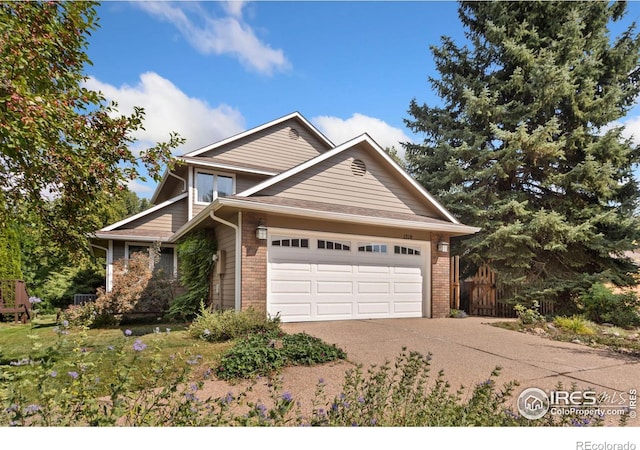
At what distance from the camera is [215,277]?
32.4 feet

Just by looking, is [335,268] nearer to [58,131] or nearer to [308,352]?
[308,352]

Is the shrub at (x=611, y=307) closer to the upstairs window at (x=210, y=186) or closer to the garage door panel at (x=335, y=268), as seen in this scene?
the garage door panel at (x=335, y=268)

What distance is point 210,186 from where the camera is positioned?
13.6 metres

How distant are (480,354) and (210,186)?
10.6 meters

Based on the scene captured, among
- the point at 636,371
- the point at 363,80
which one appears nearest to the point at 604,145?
the point at 636,371

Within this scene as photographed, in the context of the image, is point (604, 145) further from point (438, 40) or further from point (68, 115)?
point (68, 115)

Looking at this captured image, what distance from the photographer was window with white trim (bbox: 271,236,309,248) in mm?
8805

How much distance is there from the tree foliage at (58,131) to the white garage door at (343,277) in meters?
3.90

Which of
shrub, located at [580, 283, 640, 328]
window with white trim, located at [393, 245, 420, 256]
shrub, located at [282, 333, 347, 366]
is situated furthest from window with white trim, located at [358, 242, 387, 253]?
shrub, located at [580, 283, 640, 328]

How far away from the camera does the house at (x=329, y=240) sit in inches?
330

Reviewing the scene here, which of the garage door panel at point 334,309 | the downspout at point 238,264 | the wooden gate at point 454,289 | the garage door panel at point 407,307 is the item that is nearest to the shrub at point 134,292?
the downspout at point 238,264

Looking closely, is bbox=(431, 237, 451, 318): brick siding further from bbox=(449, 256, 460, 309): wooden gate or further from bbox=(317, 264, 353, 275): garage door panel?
bbox=(317, 264, 353, 275): garage door panel

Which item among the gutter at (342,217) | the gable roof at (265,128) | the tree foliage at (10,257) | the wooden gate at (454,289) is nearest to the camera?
the gutter at (342,217)

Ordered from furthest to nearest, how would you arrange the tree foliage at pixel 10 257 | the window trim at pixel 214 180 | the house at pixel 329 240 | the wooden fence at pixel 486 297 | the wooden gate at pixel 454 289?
the window trim at pixel 214 180, the tree foliage at pixel 10 257, the wooden fence at pixel 486 297, the wooden gate at pixel 454 289, the house at pixel 329 240
